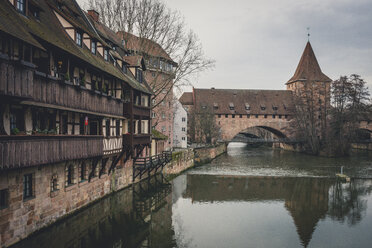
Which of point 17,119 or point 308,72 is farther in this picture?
point 308,72

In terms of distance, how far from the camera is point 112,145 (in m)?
14.7

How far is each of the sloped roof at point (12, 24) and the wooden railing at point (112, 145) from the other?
6367mm

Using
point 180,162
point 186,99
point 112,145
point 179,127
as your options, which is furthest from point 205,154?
point 186,99

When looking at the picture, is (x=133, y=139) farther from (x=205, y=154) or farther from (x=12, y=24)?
(x=205, y=154)

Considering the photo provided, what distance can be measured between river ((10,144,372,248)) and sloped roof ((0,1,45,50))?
18.5 feet

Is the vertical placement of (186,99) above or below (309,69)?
below

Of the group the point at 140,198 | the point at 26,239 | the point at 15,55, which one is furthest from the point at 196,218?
the point at 15,55

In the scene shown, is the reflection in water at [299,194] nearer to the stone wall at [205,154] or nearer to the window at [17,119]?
the stone wall at [205,154]

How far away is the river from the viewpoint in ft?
36.2

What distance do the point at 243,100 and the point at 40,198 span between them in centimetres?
4759

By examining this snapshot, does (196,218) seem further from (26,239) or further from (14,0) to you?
(14,0)

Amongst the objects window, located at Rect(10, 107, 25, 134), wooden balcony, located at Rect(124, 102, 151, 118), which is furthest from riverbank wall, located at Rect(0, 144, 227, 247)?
wooden balcony, located at Rect(124, 102, 151, 118)

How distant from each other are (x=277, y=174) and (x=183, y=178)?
26.7 feet

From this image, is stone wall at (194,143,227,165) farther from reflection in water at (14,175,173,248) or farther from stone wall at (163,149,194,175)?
reflection in water at (14,175,173,248)
